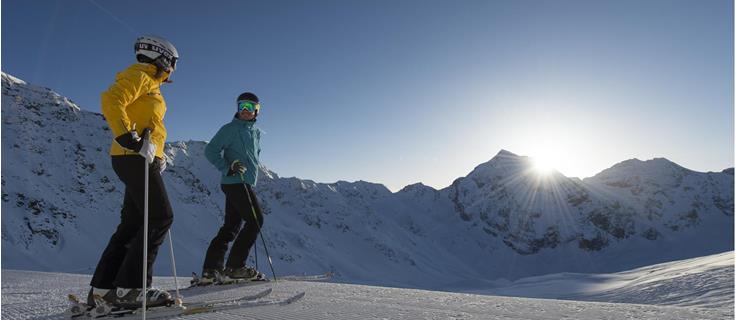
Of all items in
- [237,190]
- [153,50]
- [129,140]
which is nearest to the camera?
[129,140]

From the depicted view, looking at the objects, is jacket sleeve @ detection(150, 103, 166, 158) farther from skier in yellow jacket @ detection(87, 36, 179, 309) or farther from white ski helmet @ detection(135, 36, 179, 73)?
white ski helmet @ detection(135, 36, 179, 73)

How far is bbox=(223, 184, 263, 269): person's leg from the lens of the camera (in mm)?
5984

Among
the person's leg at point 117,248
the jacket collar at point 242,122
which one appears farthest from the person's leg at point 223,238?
the person's leg at point 117,248

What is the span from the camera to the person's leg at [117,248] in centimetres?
361

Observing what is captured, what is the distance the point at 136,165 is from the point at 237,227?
2.76m

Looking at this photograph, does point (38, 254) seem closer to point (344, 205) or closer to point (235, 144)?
point (235, 144)

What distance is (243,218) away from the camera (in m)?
6.07

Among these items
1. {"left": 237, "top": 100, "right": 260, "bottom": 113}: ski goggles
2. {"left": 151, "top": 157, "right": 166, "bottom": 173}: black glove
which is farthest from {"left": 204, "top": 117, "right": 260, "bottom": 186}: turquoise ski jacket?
{"left": 151, "top": 157, "right": 166, "bottom": 173}: black glove

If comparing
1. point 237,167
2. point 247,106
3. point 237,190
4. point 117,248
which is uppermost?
point 247,106

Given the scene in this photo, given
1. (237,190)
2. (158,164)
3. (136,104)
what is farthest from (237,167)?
(136,104)

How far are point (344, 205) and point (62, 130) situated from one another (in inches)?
3824

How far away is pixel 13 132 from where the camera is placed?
48.2 m

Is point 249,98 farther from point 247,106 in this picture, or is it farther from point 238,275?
point 238,275

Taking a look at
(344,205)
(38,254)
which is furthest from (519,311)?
(344,205)
